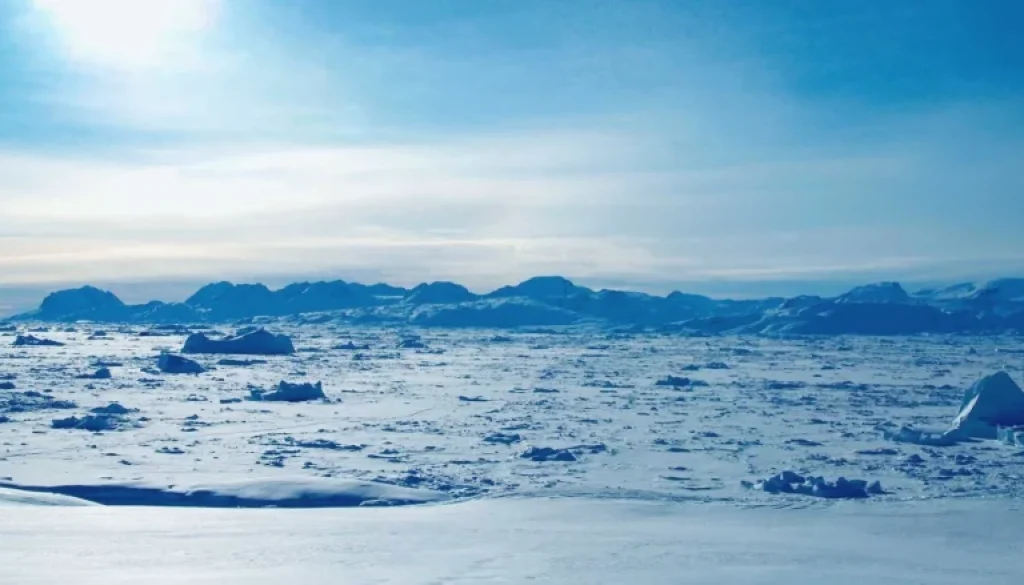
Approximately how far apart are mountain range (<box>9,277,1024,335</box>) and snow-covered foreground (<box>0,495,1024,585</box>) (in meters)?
66.0

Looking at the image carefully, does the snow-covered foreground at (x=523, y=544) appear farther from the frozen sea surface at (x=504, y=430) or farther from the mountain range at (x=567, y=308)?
the mountain range at (x=567, y=308)

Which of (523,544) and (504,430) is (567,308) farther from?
(523,544)

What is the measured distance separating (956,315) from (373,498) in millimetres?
78091

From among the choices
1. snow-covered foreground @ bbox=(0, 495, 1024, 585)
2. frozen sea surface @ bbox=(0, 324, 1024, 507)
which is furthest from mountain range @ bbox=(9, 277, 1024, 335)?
snow-covered foreground @ bbox=(0, 495, 1024, 585)

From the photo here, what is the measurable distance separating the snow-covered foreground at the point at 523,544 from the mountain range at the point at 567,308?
6596 cm

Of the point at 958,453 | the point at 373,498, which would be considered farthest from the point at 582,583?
the point at 958,453

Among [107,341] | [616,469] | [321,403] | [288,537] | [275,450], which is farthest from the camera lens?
[107,341]

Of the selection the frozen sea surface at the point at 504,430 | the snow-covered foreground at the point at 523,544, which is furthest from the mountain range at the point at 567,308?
the snow-covered foreground at the point at 523,544

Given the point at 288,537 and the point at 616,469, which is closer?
the point at 288,537

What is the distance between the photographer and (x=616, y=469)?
14.2 meters

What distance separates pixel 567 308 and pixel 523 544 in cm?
9334

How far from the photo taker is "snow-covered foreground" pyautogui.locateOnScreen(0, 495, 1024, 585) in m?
8.14

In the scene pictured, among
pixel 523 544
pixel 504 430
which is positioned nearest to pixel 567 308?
pixel 504 430

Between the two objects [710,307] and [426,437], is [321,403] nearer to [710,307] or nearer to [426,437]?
[426,437]
